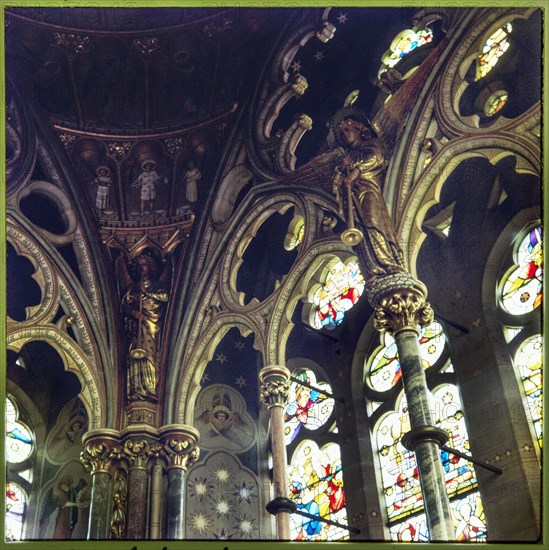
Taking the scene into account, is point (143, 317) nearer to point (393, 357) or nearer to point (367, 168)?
point (393, 357)

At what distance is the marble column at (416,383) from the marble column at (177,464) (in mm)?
3477

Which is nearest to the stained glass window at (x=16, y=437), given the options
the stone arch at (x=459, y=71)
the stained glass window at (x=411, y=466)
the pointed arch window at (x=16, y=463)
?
the pointed arch window at (x=16, y=463)

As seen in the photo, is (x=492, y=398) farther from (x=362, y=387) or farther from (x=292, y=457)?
(x=292, y=457)

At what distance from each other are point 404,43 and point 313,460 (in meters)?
5.80

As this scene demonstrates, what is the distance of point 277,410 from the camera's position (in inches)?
567

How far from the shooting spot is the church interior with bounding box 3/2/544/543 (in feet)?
45.6

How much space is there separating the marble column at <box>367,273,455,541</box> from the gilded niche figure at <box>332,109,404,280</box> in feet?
1.06

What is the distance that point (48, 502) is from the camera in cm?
1706

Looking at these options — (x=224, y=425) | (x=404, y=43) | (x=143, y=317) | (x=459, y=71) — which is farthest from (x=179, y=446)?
(x=404, y=43)

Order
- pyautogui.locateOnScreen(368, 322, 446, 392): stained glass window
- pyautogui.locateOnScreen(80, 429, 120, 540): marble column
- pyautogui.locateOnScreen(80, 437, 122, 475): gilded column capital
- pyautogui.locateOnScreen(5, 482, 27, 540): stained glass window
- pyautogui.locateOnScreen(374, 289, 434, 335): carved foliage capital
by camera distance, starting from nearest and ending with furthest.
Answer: pyautogui.locateOnScreen(374, 289, 434, 335): carved foliage capital, pyautogui.locateOnScreen(80, 429, 120, 540): marble column, pyautogui.locateOnScreen(80, 437, 122, 475): gilded column capital, pyautogui.locateOnScreen(368, 322, 446, 392): stained glass window, pyautogui.locateOnScreen(5, 482, 27, 540): stained glass window

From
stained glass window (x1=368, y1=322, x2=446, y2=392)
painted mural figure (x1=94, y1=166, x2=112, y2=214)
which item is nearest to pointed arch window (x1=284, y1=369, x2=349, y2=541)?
stained glass window (x1=368, y1=322, x2=446, y2=392)

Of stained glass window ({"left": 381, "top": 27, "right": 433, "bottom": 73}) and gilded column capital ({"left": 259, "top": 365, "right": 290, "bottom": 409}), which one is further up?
stained glass window ({"left": 381, "top": 27, "right": 433, "bottom": 73})

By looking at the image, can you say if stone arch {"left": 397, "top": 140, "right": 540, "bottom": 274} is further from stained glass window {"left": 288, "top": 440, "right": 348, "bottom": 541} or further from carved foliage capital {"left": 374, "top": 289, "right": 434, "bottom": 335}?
stained glass window {"left": 288, "top": 440, "right": 348, "bottom": 541}

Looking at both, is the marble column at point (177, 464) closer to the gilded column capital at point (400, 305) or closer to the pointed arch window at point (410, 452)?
the pointed arch window at point (410, 452)
